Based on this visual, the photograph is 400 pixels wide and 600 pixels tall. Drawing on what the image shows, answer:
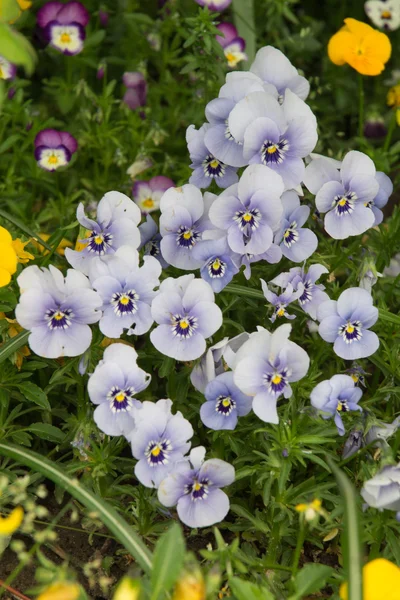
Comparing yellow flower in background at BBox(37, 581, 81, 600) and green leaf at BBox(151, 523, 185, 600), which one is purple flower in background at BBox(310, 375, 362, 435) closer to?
green leaf at BBox(151, 523, 185, 600)

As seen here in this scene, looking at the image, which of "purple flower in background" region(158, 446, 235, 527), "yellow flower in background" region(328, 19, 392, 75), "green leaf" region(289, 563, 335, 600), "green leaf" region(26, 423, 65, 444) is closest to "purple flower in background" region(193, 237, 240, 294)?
"purple flower in background" region(158, 446, 235, 527)

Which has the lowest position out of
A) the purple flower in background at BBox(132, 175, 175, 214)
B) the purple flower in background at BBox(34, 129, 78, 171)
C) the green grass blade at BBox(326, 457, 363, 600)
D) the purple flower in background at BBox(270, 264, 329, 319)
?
the purple flower in background at BBox(132, 175, 175, 214)

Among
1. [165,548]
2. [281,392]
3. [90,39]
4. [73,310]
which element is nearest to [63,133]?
[90,39]

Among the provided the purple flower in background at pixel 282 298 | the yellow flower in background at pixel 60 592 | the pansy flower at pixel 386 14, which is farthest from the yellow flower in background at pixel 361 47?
the yellow flower in background at pixel 60 592

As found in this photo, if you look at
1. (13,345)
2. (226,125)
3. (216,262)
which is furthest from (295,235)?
(13,345)

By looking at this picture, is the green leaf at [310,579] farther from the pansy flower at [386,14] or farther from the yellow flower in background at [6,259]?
the pansy flower at [386,14]
